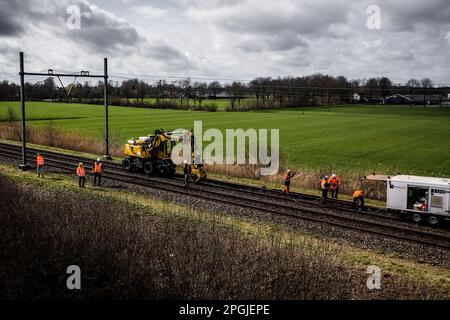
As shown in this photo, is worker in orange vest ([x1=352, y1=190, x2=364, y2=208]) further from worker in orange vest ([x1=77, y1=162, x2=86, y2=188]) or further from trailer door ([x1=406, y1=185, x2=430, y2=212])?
worker in orange vest ([x1=77, y1=162, x2=86, y2=188])

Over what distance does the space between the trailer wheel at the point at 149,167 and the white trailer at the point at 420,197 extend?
1436cm

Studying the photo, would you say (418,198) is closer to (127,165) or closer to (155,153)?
(155,153)

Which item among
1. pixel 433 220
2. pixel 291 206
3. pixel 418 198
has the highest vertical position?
pixel 418 198

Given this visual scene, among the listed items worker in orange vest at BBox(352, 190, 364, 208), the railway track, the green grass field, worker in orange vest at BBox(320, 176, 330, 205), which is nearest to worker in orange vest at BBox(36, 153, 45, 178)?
the railway track

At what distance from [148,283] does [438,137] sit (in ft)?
183

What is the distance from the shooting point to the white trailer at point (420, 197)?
701 inches

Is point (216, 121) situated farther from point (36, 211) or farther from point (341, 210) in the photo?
point (36, 211)

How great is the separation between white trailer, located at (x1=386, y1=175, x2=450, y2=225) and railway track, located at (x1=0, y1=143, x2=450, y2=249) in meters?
0.67

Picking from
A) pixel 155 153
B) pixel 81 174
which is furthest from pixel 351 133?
pixel 81 174

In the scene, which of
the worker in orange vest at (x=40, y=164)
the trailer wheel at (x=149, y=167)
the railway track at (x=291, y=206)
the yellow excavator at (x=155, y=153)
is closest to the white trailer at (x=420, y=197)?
the railway track at (x=291, y=206)

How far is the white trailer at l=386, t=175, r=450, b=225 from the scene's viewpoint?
17812 mm

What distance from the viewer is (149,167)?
27.0m

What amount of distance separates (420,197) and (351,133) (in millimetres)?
44275

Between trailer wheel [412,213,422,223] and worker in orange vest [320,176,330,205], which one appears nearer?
trailer wheel [412,213,422,223]
